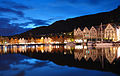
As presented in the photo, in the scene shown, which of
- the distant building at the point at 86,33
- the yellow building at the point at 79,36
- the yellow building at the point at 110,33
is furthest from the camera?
the yellow building at the point at 79,36

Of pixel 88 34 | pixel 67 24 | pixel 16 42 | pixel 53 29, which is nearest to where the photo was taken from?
pixel 88 34

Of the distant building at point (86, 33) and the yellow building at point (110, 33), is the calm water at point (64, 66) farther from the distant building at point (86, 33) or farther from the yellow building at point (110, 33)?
the distant building at point (86, 33)

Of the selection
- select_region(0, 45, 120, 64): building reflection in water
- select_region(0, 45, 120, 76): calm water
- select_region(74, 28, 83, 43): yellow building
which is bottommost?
select_region(0, 45, 120, 76): calm water

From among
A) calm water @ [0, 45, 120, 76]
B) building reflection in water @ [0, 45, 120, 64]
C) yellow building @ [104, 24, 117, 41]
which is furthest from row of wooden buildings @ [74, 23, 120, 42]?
calm water @ [0, 45, 120, 76]

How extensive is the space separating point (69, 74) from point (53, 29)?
181699mm

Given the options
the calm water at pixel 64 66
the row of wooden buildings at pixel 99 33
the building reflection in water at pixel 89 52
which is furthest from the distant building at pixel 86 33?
the calm water at pixel 64 66

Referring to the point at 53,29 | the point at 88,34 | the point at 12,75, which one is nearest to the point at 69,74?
the point at 12,75

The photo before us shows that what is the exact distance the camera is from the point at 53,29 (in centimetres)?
19125

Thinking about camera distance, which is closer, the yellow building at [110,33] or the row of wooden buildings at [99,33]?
the row of wooden buildings at [99,33]

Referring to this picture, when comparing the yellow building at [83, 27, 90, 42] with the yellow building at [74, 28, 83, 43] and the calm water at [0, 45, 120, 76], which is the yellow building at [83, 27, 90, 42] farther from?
the calm water at [0, 45, 120, 76]

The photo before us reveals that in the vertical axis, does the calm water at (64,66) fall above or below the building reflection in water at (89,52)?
below

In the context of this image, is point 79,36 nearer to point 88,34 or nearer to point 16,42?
point 88,34

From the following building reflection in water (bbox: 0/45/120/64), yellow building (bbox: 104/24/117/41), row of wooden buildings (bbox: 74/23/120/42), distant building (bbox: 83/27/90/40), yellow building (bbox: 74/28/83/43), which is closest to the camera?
building reflection in water (bbox: 0/45/120/64)

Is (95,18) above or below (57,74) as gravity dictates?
above
